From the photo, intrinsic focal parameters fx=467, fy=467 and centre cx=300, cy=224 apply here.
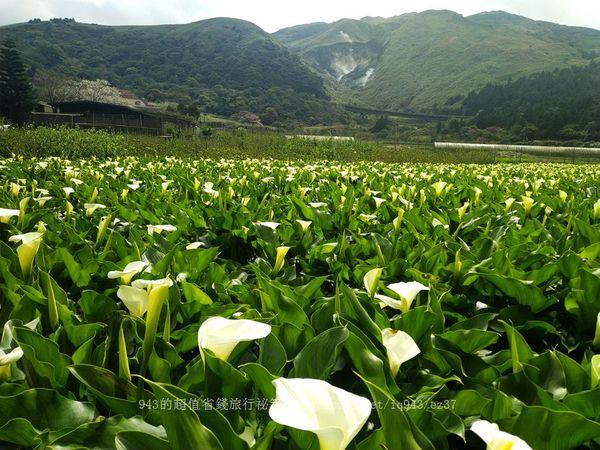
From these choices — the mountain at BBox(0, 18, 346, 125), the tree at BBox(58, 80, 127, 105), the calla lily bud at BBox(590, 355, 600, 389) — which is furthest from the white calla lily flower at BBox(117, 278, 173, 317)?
the mountain at BBox(0, 18, 346, 125)

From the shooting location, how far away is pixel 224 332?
2.88ft

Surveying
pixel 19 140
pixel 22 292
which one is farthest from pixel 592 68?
pixel 22 292

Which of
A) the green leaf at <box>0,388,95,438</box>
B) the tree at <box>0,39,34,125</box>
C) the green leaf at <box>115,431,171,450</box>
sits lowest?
the green leaf at <box>0,388,95,438</box>

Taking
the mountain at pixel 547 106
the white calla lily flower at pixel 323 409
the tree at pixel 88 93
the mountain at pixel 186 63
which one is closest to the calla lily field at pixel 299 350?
the white calla lily flower at pixel 323 409

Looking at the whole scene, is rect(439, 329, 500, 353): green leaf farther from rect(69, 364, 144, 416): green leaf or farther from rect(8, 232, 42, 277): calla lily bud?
rect(8, 232, 42, 277): calla lily bud

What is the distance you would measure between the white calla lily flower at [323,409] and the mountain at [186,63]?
317 ft

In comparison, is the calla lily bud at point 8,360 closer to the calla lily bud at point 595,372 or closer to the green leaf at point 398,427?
the green leaf at point 398,427

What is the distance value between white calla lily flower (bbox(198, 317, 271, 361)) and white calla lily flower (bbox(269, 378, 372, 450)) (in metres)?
0.22

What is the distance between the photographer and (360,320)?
3.96 feet

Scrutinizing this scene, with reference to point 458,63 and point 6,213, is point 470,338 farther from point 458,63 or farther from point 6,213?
point 458,63

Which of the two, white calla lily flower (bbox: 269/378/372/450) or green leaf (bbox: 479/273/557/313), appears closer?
white calla lily flower (bbox: 269/378/372/450)

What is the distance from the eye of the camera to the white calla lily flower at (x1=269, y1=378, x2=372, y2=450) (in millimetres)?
604

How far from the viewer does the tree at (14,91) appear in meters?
48.5

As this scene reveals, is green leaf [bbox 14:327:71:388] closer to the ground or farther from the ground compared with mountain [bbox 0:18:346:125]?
closer to the ground
